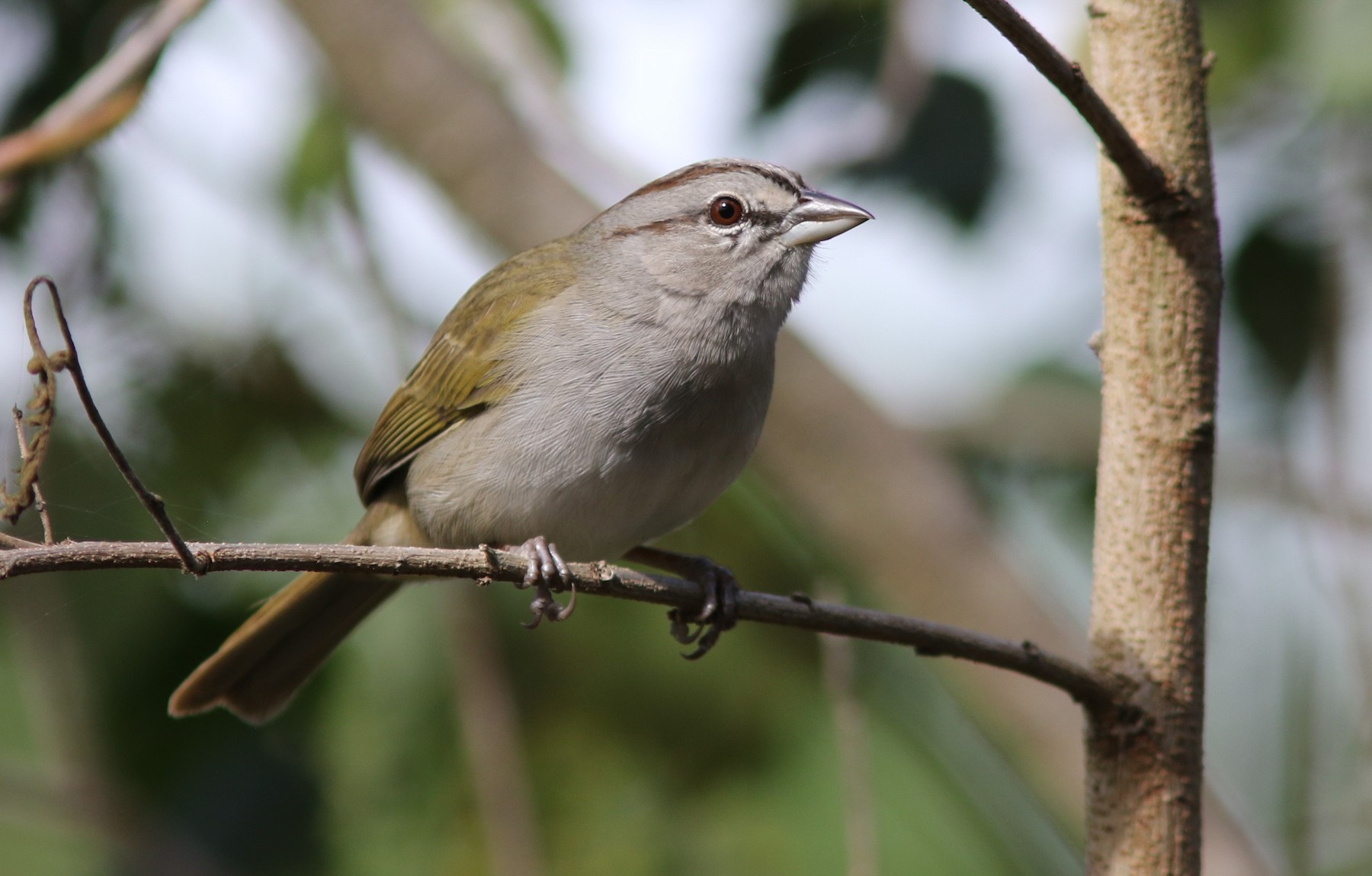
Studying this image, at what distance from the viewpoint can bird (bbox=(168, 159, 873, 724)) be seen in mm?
3287

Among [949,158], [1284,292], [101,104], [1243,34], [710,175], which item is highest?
[1243,34]

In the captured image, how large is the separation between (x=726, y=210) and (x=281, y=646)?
5.90ft

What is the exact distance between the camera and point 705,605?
3160mm

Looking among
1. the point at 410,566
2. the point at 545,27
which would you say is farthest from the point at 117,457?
the point at 545,27

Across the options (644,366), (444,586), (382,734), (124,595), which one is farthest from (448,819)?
(644,366)

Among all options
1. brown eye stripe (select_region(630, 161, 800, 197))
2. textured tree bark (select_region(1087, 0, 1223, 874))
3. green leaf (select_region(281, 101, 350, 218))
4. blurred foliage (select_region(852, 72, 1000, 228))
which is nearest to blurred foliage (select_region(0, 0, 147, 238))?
green leaf (select_region(281, 101, 350, 218))

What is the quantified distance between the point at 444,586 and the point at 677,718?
37.8 inches

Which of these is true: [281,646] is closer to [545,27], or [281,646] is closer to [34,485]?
[34,485]

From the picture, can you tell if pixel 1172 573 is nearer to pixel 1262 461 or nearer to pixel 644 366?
pixel 644 366

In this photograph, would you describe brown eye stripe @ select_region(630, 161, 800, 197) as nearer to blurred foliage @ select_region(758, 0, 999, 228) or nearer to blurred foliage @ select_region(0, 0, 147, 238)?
blurred foliage @ select_region(758, 0, 999, 228)

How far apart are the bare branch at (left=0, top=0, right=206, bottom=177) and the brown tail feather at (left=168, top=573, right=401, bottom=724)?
1.27 m

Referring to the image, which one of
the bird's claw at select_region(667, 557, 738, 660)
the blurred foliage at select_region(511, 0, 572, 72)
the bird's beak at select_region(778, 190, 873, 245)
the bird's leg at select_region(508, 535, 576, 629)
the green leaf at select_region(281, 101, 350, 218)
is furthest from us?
the blurred foliage at select_region(511, 0, 572, 72)

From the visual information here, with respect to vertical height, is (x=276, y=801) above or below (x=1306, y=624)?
below

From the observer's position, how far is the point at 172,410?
14.1ft
